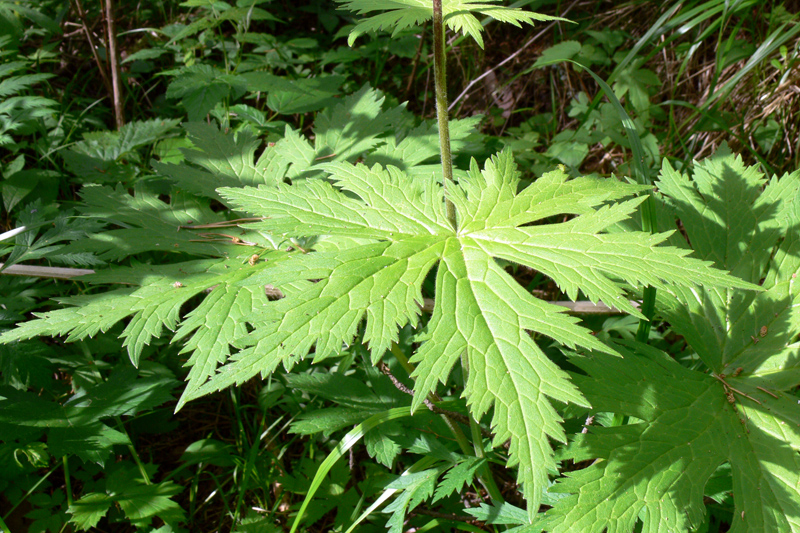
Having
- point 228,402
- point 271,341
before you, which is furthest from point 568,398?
point 228,402

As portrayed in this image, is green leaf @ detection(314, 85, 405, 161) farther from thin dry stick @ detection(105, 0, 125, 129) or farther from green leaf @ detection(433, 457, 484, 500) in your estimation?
thin dry stick @ detection(105, 0, 125, 129)

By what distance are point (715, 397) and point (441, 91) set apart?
Result: 1.13 m

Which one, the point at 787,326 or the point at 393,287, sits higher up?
the point at 393,287

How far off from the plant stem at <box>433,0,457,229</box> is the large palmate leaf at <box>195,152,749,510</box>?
60 mm

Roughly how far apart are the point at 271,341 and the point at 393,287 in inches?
12.1

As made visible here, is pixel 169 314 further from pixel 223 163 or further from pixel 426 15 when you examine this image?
pixel 426 15

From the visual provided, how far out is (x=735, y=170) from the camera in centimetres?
183

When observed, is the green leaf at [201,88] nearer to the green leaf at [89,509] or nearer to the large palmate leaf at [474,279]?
the large palmate leaf at [474,279]

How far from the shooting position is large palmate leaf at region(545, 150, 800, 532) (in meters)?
1.29

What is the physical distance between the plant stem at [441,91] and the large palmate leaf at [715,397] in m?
0.60

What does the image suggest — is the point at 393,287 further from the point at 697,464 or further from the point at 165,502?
the point at 165,502

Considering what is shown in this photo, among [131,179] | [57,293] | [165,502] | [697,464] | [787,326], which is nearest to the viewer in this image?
[697,464]

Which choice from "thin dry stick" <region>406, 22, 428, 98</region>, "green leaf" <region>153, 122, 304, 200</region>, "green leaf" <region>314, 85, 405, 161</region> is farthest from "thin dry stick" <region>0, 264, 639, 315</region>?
"thin dry stick" <region>406, 22, 428, 98</region>

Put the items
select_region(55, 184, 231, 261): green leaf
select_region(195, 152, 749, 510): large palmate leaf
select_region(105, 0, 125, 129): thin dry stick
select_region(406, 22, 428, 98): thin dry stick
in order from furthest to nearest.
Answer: select_region(406, 22, 428, 98): thin dry stick
select_region(105, 0, 125, 129): thin dry stick
select_region(55, 184, 231, 261): green leaf
select_region(195, 152, 749, 510): large palmate leaf
